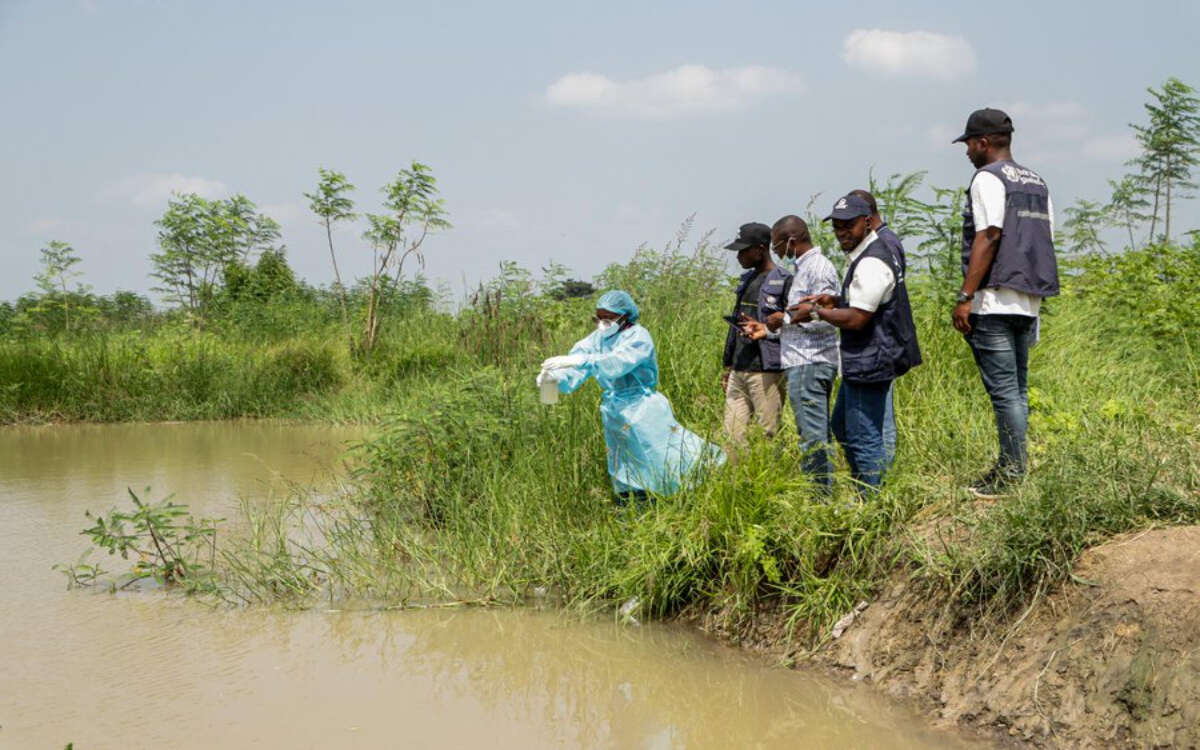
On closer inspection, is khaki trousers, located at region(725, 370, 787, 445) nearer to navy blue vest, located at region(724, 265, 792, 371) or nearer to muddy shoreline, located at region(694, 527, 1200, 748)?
navy blue vest, located at region(724, 265, 792, 371)

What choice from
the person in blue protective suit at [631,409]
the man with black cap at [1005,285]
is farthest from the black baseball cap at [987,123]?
the person in blue protective suit at [631,409]

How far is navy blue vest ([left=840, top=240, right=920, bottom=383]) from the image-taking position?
4441 mm

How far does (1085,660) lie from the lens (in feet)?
10.9

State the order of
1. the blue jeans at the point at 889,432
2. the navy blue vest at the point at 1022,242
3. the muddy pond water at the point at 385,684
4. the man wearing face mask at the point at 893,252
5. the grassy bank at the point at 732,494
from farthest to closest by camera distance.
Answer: the blue jeans at the point at 889,432 < the man wearing face mask at the point at 893,252 < the navy blue vest at the point at 1022,242 < the grassy bank at the point at 732,494 < the muddy pond water at the point at 385,684

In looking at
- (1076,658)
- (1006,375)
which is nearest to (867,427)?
(1006,375)

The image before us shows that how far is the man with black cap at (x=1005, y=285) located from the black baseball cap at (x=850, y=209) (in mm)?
477

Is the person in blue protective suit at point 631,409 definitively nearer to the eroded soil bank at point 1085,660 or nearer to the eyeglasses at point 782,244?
the eyeglasses at point 782,244

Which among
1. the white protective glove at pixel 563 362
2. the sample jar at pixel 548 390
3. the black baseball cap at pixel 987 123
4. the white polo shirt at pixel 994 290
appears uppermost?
A: the black baseball cap at pixel 987 123

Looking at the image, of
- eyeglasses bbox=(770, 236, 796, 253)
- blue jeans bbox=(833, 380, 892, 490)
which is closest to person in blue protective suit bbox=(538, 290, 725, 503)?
blue jeans bbox=(833, 380, 892, 490)

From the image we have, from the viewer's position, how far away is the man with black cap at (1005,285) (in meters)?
4.21

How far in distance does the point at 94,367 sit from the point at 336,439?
14.1ft

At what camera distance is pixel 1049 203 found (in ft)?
14.4

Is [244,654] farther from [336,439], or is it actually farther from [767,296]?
[336,439]

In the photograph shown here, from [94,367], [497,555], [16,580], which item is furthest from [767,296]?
[94,367]
